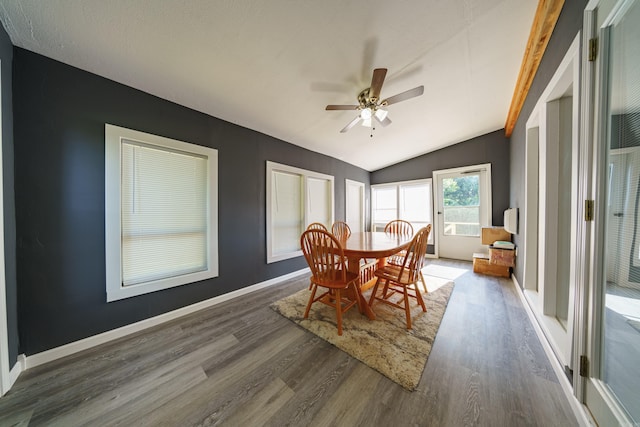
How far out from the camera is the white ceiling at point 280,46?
4.23 ft

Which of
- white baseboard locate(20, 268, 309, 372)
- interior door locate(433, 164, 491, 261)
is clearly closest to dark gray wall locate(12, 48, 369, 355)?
white baseboard locate(20, 268, 309, 372)

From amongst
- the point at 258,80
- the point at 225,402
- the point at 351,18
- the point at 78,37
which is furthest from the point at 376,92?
the point at 225,402

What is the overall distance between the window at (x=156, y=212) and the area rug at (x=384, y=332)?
118 centimetres

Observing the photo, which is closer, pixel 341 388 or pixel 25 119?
pixel 341 388

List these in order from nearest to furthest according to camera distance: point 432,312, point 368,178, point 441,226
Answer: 1. point 432,312
2. point 441,226
3. point 368,178

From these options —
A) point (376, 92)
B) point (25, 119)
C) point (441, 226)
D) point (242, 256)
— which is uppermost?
point (376, 92)

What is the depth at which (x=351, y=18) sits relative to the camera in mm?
1418

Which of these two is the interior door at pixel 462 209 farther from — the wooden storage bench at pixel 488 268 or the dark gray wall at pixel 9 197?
the dark gray wall at pixel 9 197

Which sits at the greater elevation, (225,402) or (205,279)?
(205,279)

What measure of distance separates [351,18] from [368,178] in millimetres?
4184

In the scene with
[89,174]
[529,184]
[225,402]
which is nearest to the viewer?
[225,402]

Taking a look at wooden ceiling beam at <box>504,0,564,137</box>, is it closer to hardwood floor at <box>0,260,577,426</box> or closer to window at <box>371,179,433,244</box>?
window at <box>371,179,433,244</box>

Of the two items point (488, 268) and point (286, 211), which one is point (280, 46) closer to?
point (286, 211)

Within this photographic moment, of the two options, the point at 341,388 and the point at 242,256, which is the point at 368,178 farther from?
the point at 341,388
